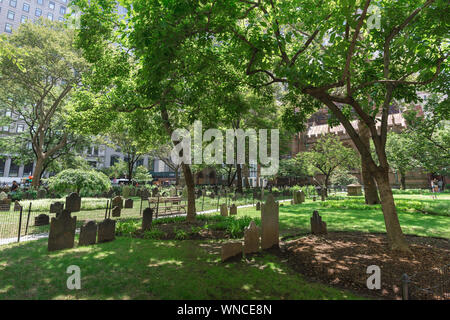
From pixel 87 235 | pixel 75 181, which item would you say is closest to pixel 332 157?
pixel 75 181

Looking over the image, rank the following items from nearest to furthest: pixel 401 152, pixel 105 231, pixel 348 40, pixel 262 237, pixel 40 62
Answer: pixel 348 40 < pixel 262 237 < pixel 105 231 < pixel 40 62 < pixel 401 152

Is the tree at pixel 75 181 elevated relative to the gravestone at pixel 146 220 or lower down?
elevated

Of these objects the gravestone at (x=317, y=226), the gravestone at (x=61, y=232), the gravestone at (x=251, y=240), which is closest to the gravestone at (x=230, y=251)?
the gravestone at (x=251, y=240)

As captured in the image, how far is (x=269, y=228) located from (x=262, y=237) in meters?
0.35

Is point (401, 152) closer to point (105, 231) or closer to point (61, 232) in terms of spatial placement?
point (105, 231)

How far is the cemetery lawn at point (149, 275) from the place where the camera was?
4.02m

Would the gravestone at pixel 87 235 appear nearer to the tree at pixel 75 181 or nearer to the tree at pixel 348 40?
the tree at pixel 348 40

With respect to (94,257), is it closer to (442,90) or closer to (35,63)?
(442,90)

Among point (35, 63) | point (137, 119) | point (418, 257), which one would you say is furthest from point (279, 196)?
point (35, 63)

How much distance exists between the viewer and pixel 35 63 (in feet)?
71.1

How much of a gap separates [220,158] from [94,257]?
76.5 ft

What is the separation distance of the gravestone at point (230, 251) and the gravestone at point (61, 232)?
4.74 m

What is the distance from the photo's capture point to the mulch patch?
13.3ft

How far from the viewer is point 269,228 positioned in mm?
6809
